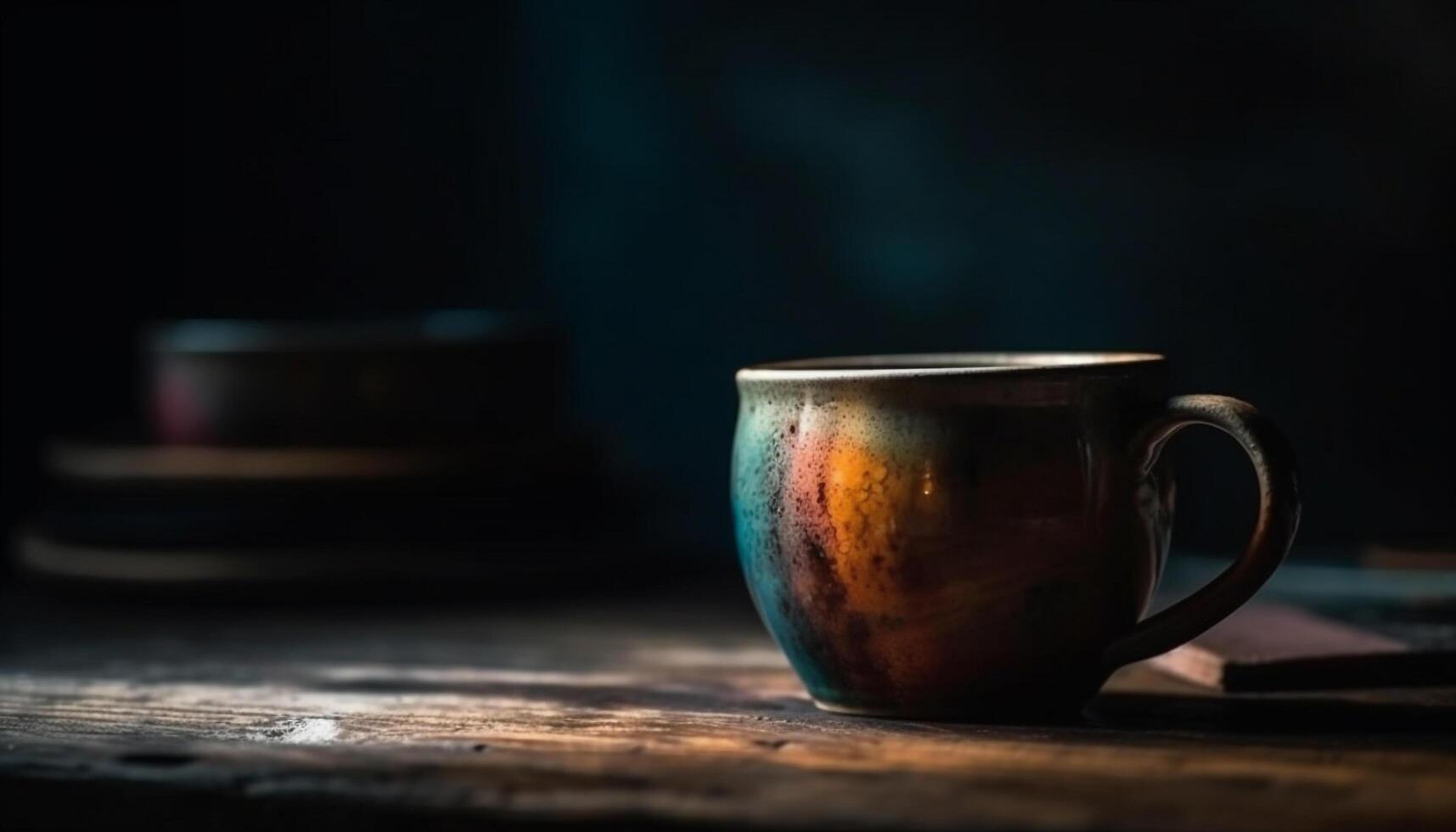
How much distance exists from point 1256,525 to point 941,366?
0.50 ft

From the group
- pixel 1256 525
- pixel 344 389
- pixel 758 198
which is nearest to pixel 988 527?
pixel 1256 525

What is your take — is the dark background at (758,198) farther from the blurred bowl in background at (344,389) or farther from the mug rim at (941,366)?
the mug rim at (941,366)

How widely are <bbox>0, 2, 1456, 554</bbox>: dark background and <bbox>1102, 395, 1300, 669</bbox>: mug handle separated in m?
0.48

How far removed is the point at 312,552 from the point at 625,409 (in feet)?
1.15

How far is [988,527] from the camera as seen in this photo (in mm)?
586

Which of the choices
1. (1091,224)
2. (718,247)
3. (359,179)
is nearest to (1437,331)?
(1091,224)

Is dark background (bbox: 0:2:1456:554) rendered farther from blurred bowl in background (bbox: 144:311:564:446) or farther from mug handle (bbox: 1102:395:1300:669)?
mug handle (bbox: 1102:395:1300:669)

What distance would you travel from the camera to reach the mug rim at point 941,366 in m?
0.59

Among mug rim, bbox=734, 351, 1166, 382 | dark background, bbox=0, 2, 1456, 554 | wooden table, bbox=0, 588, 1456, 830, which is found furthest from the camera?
dark background, bbox=0, 2, 1456, 554

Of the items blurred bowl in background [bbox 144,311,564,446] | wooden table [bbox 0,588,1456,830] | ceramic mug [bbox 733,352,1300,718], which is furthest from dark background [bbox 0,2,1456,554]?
ceramic mug [bbox 733,352,1300,718]

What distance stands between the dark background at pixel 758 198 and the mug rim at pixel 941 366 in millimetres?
370

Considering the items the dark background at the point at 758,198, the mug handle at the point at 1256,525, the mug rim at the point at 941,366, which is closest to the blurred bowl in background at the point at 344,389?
the dark background at the point at 758,198

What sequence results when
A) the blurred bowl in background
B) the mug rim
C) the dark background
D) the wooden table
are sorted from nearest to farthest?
the wooden table, the mug rim, the blurred bowl in background, the dark background

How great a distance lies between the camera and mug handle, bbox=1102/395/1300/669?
1.91 feet
